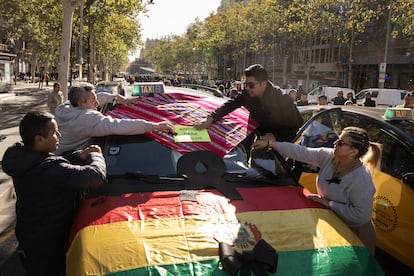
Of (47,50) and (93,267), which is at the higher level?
(47,50)

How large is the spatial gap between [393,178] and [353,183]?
1.29 metres

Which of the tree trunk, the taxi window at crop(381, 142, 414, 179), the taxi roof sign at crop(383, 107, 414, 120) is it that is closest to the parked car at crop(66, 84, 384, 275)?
the taxi window at crop(381, 142, 414, 179)

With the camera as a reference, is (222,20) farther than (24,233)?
Yes

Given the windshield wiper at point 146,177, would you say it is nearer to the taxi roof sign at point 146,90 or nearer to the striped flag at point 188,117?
the striped flag at point 188,117

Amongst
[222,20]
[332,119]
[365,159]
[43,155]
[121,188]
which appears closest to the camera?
[43,155]

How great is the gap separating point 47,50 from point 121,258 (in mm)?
50239

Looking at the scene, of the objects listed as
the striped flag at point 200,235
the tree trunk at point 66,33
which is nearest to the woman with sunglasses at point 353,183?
the striped flag at point 200,235

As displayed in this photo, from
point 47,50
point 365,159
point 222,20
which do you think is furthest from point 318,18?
point 47,50

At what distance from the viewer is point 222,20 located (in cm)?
5203

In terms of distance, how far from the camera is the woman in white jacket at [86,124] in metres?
3.38

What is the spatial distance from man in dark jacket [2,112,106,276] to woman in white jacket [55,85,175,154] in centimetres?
64

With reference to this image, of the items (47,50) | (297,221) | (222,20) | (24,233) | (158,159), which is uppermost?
(222,20)

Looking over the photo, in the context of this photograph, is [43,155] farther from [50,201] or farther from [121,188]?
[121,188]

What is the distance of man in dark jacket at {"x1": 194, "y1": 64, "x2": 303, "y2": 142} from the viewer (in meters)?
4.20
